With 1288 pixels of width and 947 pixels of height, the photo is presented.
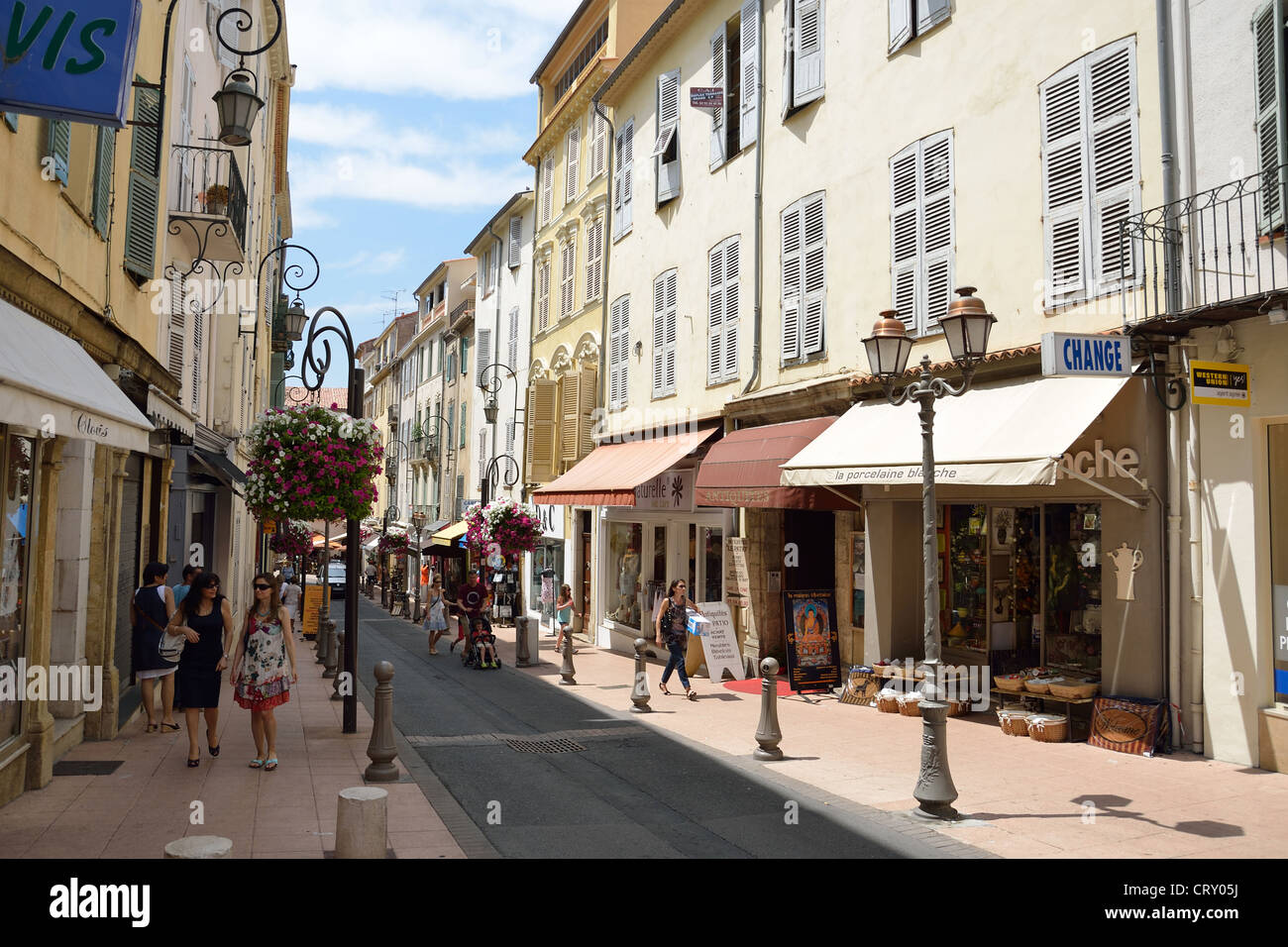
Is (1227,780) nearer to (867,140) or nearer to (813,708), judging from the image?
(813,708)

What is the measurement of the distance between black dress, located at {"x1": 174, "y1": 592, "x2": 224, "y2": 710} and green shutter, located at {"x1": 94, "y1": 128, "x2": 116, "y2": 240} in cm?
359

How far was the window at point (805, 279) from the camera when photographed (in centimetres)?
1471

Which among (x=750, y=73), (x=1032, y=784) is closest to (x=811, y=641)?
(x=1032, y=784)

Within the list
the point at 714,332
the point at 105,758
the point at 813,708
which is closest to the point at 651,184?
the point at 714,332

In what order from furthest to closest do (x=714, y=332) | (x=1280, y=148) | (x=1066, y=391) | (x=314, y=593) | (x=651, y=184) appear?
(x=314, y=593) < (x=651, y=184) < (x=714, y=332) < (x=1066, y=391) < (x=1280, y=148)

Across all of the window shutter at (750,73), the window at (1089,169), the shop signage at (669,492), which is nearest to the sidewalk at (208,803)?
the window at (1089,169)

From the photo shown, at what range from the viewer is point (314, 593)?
1059 inches

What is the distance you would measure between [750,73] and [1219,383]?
10.7m

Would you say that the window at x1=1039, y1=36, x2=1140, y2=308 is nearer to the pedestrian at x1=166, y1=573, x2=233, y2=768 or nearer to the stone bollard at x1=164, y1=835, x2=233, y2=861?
the pedestrian at x1=166, y1=573, x2=233, y2=768

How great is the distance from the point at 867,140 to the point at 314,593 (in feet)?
64.0

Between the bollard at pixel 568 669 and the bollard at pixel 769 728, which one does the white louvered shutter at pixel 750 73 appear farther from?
the bollard at pixel 769 728

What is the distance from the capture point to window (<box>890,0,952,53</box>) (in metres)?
12.4

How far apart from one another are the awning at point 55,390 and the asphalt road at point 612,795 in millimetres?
3810

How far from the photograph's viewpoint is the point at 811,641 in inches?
543
